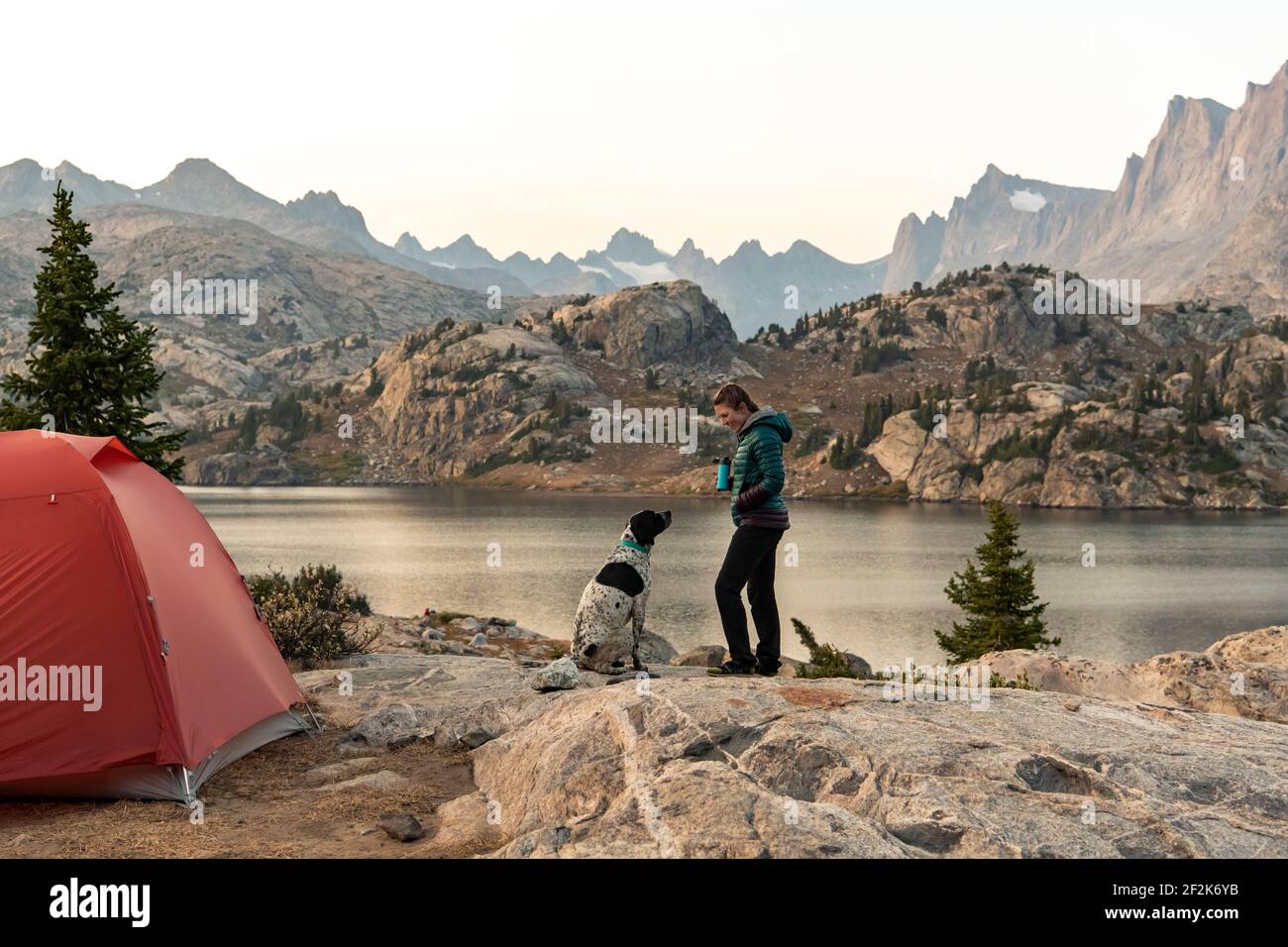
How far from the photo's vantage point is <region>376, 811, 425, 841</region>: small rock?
9180 mm

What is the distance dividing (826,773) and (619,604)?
16.7 feet

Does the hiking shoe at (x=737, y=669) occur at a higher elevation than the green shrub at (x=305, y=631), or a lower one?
higher

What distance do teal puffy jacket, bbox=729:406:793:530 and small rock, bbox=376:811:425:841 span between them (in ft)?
18.3

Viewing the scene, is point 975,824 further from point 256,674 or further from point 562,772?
point 256,674

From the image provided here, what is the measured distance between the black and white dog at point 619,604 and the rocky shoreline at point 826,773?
0.54 metres

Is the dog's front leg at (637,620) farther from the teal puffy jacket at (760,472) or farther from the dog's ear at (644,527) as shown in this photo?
the teal puffy jacket at (760,472)

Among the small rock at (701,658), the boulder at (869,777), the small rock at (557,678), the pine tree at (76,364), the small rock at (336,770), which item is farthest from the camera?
the small rock at (701,658)

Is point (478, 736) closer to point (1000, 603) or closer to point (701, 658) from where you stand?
point (701, 658)

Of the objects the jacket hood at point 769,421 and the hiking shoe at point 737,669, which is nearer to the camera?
the jacket hood at point 769,421

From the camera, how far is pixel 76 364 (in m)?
19.9

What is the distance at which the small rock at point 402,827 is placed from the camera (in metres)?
9.18

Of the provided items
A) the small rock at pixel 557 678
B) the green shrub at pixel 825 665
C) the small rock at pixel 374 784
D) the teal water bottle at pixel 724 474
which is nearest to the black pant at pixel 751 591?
the teal water bottle at pixel 724 474

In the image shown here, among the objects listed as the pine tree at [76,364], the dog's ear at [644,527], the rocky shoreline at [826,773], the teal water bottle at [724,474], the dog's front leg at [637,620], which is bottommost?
the rocky shoreline at [826,773]

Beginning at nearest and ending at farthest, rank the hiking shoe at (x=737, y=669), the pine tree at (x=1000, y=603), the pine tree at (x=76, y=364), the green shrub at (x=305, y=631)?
the hiking shoe at (x=737, y=669) → the green shrub at (x=305, y=631) → the pine tree at (x=76, y=364) → the pine tree at (x=1000, y=603)
